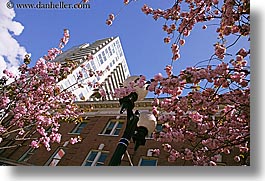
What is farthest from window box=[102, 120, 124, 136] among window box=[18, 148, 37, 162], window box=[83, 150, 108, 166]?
window box=[18, 148, 37, 162]

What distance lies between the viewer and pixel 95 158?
6855 millimetres

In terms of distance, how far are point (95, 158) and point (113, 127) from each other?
123 cm

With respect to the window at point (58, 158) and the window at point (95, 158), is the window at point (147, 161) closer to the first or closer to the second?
the window at point (95, 158)

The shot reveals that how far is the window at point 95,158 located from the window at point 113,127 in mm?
711

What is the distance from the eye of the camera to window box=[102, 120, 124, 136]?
301 inches

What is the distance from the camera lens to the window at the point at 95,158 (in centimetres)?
668

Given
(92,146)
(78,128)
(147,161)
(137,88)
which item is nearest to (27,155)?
(78,128)

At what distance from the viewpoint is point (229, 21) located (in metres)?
2.46

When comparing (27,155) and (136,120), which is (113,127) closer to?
(27,155)

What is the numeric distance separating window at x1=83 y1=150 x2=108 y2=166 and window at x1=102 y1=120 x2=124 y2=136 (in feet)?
2.33

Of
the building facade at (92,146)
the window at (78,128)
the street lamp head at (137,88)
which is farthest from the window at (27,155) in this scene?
the street lamp head at (137,88)

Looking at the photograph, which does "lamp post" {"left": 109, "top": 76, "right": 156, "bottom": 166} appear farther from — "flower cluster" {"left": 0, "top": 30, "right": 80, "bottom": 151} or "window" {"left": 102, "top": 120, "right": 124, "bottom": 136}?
"window" {"left": 102, "top": 120, "right": 124, "bottom": 136}

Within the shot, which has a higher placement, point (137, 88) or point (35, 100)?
point (35, 100)

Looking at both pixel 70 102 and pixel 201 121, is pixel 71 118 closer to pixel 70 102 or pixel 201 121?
pixel 70 102
